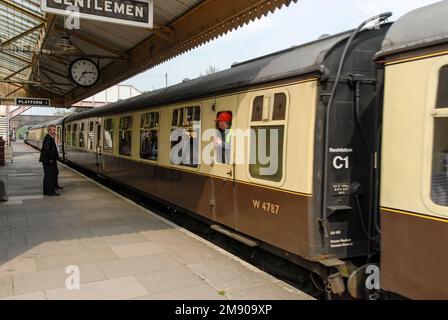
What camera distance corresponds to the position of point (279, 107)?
509 centimetres

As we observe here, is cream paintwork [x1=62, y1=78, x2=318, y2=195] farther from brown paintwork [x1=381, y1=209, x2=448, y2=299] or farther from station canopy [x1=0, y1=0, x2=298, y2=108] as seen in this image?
station canopy [x1=0, y1=0, x2=298, y2=108]

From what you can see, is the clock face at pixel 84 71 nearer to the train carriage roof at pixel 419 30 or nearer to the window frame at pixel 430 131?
the train carriage roof at pixel 419 30

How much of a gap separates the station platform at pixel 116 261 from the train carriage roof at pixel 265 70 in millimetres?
2367

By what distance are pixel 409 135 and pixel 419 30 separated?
87cm

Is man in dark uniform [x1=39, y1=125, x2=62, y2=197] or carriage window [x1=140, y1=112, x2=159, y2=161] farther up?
carriage window [x1=140, y1=112, x2=159, y2=161]

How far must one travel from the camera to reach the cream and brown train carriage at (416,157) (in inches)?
132

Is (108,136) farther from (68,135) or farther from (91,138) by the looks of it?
(68,135)

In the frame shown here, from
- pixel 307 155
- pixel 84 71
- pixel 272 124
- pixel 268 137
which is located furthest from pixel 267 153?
pixel 84 71

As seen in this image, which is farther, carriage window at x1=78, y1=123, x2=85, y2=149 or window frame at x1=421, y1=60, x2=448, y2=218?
carriage window at x1=78, y1=123, x2=85, y2=149

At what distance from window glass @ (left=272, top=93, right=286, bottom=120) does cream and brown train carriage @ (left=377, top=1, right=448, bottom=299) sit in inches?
53.4

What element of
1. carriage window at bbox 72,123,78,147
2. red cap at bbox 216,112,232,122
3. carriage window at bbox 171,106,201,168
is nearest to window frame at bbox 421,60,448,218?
red cap at bbox 216,112,232,122

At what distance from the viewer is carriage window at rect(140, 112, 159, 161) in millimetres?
9258

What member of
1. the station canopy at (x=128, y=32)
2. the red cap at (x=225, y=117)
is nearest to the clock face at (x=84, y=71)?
the station canopy at (x=128, y=32)
